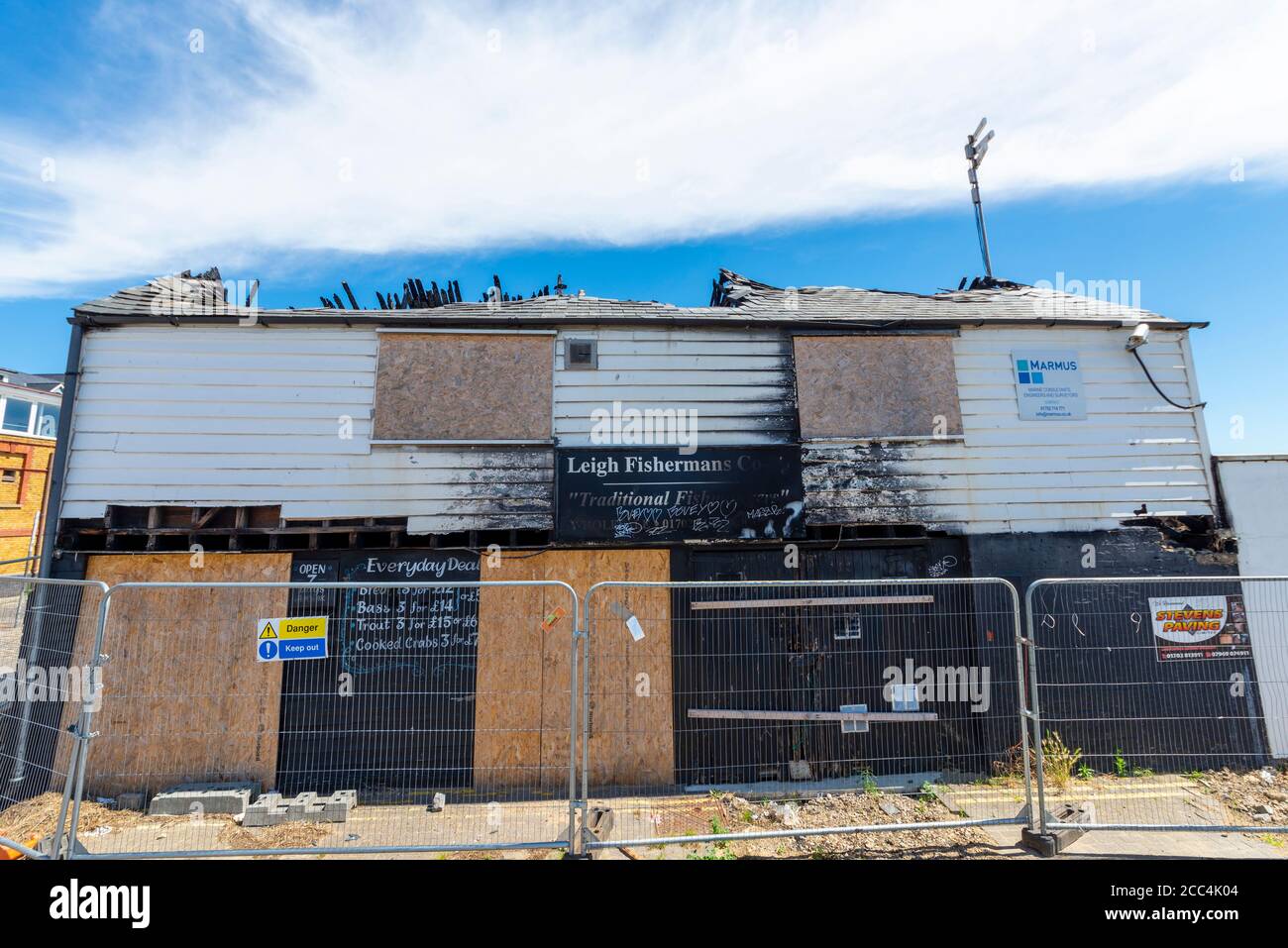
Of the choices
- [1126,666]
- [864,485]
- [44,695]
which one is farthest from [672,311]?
[44,695]

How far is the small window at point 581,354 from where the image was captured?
26.3ft

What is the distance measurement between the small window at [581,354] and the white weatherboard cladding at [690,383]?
61mm

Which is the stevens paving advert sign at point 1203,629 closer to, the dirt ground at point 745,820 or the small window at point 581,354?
the dirt ground at point 745,820

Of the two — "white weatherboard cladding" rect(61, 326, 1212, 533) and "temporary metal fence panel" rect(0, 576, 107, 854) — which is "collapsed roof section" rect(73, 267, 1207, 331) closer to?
"white weatherboard cladding" rect(61, 326, 1212, 533)

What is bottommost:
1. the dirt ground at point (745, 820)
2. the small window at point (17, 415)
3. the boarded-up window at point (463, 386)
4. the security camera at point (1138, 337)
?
the dirt ground at point (745, 820)

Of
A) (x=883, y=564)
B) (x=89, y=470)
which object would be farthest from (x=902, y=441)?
(x=89, y=470)

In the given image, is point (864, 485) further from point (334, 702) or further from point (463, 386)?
point (334, 702)

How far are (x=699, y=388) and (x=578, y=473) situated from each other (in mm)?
2061

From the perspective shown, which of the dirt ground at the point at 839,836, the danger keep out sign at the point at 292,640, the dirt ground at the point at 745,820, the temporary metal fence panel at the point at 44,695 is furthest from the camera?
the danger keep out sign at the point at 292,640

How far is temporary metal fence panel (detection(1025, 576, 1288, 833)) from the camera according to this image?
724 centimetres

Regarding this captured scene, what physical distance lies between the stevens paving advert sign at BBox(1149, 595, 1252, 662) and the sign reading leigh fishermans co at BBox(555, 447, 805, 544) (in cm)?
500

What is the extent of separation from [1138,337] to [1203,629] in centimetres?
409

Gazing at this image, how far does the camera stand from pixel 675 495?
7719mm

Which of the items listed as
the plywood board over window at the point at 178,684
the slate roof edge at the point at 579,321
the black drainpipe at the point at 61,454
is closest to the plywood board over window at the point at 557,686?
the plywood board over window at the point at 178,684
